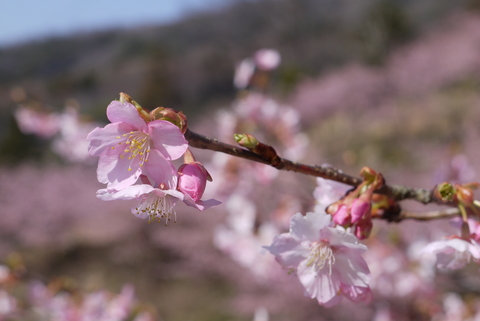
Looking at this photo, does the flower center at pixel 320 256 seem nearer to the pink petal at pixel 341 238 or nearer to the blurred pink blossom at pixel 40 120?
the pink petal at pixel 341 238

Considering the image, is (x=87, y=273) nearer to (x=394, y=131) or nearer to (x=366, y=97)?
(x=394, y=131)

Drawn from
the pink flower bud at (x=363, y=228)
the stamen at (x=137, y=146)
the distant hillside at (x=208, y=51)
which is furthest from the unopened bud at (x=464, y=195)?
the distant hillside at (x=208, y=51)

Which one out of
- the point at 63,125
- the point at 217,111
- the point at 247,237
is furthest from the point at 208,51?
the point at 247,237

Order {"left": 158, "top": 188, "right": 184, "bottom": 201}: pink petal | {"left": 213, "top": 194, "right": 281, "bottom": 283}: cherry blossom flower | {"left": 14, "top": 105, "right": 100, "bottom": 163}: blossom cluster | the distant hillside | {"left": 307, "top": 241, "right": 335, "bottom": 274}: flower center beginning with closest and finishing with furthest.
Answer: {"left": 158, "top": 188, "right": 184, "bottom": 201}: pink petal < {"left": 307, "top": 241, "right": 335, "bottom": 274}: flower center < {"left": 213, "top": 194, "right": 281, "bottom": 283}: cherry blossom flower < {"left": 14, "top": 105, "right": 100, "bottom": 163}: blossom cluster < the distant hillside

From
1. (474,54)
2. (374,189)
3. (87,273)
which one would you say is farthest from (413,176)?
(474,54)

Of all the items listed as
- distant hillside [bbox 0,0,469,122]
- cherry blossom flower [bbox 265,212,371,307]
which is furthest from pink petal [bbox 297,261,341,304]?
distant hillside [bbox 0,0,469,122]

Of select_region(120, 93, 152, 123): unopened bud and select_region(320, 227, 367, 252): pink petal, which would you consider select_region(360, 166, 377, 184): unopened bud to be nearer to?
select_region(320, 227, 367, 252): pink petal
